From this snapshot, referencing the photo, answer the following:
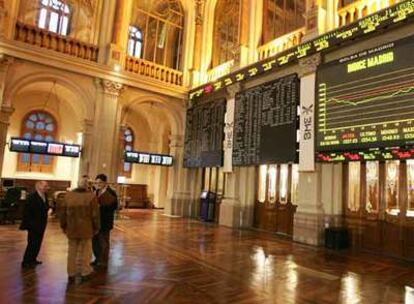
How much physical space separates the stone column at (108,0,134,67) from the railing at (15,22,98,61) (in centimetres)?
61

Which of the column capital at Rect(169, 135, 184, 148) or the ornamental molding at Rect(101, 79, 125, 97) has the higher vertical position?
the ornamental molding at Rect(101, 79, 125, 97)

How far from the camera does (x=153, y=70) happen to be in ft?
43.9

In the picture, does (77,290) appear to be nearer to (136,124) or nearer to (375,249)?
(375,249)

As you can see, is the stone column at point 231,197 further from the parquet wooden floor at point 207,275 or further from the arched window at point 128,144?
the arched window at point 128,144

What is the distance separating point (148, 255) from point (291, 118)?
16.8 feet

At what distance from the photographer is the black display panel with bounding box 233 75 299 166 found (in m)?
9.14

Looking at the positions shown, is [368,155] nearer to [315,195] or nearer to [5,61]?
[315,195]

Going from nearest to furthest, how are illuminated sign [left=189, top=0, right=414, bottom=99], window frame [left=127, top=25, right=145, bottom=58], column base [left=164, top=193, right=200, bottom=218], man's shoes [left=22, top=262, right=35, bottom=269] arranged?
man's shoes [left=22, top=262, right=35, bottom=269] → illuminated sign [left=189, top=0, right=414, bottom=99] → column base [left=164, top=193, right=200, bottom=218] → window frame [left=127, top=25, right=145, bottom=58]

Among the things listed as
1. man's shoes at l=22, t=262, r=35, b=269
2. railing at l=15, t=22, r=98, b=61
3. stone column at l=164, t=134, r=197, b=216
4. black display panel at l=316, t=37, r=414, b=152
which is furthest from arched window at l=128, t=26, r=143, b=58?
man's shoes at l=22, t=262, r=35, b=269

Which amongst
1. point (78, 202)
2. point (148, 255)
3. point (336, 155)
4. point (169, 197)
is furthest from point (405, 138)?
point (169, 197)

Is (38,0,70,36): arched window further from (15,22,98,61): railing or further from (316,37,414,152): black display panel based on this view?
(316,37,414,152): black display panel

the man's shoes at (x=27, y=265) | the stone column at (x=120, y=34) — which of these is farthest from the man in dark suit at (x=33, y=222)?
the stone column at (x=120, y=34)

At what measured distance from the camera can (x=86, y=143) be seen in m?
11.8

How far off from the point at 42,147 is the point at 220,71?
6572 mm
